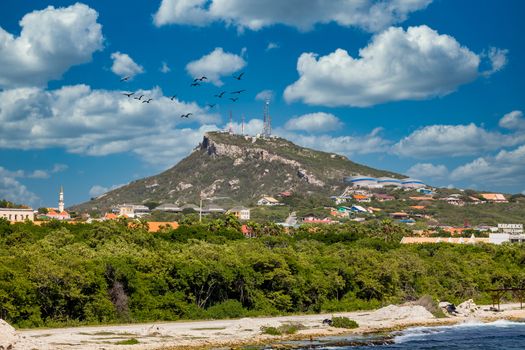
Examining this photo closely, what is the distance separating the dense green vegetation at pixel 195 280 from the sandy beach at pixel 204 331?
2811 mm

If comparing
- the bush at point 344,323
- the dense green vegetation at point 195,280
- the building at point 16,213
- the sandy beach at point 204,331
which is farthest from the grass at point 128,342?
the building at point 16,213

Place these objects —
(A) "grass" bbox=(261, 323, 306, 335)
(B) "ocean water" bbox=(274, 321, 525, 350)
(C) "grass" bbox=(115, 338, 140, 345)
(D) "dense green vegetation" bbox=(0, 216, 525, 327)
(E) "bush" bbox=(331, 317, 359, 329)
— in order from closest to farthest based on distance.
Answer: (C) "grass" bbox=(115, 338, 140, 345) < (B) "ocean water" bbox=(274, 321, 525, 350) < (A) "grass" bbox=(261, 323, 306, 335) < (D) "dense green vegetation" bbox=(0, 216, 525, 327) < (E) "bush" bbox=(331, 317, 359, 329)

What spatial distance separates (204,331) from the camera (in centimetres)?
5484

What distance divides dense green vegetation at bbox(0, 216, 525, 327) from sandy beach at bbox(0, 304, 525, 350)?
9.22 feet

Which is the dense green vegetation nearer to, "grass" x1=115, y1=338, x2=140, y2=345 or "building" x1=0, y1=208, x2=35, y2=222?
"grass" x1=115, y1=338, x2=140, y2=345

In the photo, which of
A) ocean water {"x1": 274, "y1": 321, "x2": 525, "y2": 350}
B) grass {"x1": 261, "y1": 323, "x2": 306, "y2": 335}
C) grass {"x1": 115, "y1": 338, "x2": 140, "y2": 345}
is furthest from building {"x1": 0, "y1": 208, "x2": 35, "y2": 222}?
grass {"x1": 115, "y1": 338, "x2": 140, "y2": 345}

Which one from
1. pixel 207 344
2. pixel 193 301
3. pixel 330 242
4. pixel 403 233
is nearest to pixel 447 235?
pixel 403 233

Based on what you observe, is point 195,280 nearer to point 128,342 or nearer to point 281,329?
point 281,329

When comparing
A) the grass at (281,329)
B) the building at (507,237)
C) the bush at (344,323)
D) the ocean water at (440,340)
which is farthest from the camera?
the building at (507,237)

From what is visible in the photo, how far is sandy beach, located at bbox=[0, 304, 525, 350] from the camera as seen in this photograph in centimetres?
4584

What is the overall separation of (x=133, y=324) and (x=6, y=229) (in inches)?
1886

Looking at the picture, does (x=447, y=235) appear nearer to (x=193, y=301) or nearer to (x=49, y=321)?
(x=193, y=301)

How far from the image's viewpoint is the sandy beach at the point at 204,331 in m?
45.8

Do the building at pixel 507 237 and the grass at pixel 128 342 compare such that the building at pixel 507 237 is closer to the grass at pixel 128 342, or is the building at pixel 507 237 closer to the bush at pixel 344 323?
the bush at pixel 344 323
